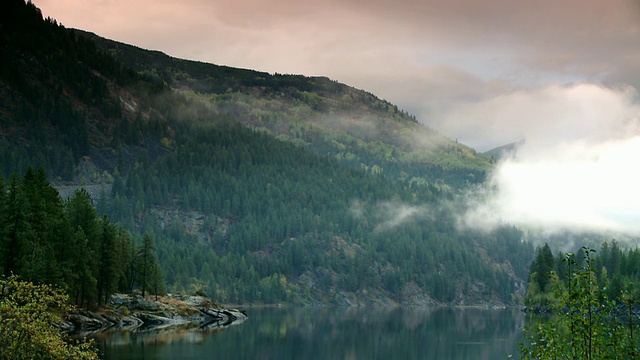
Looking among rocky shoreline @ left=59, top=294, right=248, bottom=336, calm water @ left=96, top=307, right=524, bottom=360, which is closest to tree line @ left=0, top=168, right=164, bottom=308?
rocky shoreline @ left=59, top=294, right=248, bottom=336

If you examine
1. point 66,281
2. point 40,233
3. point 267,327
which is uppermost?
point 40,233

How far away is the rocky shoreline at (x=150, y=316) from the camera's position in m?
125

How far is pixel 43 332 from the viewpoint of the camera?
131 ft

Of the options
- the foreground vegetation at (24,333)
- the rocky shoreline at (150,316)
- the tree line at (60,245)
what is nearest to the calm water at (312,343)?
the rocky shoreline at (150,316)

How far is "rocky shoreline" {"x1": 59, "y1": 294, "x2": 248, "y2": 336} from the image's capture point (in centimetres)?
12474

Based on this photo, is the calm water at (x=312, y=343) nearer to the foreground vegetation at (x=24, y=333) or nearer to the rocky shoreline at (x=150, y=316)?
the rocky shoreline at (x=150, y=316)

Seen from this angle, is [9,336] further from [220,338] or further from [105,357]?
[220,338]

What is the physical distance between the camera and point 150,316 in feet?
506

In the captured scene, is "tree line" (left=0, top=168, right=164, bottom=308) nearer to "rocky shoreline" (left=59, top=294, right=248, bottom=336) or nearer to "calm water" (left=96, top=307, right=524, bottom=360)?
"rocky shoreline" (left=59, top=294, right=248, bottom=336)

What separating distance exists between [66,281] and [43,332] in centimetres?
7697

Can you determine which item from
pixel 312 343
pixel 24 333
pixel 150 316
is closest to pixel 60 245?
pixel 150 316

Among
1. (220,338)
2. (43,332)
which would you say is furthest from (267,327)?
(43,332)

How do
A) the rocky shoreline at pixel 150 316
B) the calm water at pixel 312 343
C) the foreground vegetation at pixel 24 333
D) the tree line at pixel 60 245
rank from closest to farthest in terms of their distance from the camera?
the foreground vegetation at pixel 24 333 → the tree line at pixel 60 245 → the calm water at pixel 312 343 → the rocky shoreline at pixel 150 316

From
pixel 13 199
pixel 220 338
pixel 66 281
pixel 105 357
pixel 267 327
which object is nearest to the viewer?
Result: pixel 105 357
